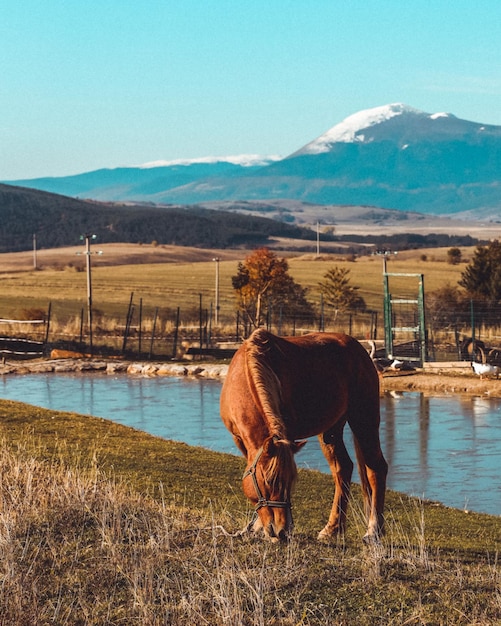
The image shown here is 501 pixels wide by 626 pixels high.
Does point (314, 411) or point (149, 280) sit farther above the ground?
point (149, 280)

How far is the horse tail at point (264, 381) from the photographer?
30.1 ft

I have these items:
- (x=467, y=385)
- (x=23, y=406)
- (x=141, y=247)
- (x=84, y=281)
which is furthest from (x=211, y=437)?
(x=141, y=247)

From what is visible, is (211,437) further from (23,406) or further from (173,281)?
(173,281)

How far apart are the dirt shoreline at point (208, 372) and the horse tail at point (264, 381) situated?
66.6 ft

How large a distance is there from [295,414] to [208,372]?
82.9ft

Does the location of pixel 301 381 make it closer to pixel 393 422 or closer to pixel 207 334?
pixel 393 422

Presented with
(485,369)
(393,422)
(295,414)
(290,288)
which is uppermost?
(290,288)

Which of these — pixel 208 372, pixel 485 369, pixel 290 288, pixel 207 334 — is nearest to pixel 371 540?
pixel 485 369

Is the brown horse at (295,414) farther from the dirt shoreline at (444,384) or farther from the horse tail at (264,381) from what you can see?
the dirt shoreline at (444,384)

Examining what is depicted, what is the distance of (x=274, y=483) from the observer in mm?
8711

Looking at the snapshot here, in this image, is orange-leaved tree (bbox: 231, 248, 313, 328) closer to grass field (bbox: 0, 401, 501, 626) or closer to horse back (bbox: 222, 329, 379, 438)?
grass field (bbox: 0, 401, 501, 626)

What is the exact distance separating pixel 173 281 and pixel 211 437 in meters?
63.6

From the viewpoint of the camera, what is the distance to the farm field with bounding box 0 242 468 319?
2643 inches

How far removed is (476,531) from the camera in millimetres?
12703
